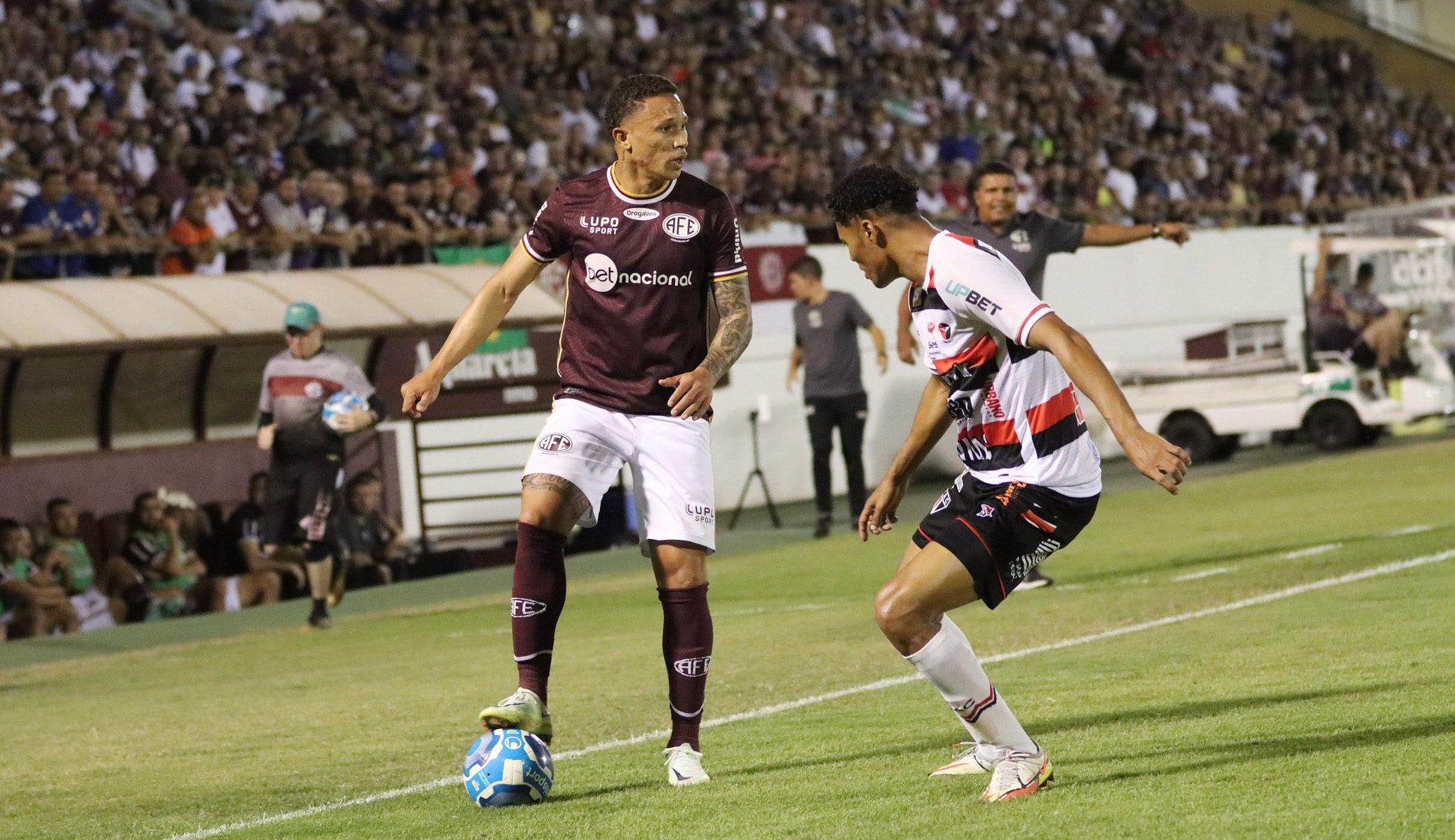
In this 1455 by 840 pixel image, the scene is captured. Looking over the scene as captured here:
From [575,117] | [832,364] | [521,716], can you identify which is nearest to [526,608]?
[521,716]

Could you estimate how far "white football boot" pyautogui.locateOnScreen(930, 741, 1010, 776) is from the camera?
577 cm

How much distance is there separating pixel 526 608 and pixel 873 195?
1.84m

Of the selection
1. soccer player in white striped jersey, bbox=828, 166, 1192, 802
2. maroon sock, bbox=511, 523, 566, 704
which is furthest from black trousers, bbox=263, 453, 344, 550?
soccer player in white striped jersey, bbox=828, 166, 1192, 802

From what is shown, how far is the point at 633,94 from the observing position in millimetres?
6457

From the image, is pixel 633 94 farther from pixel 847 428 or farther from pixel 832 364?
pixel 847 428

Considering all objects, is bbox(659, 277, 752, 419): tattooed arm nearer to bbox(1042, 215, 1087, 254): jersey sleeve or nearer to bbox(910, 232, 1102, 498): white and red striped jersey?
bbox(910, 232, 1102, 498): white and red striped jersey

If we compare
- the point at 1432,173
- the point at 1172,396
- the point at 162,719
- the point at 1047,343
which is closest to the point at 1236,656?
the point at 1047,343

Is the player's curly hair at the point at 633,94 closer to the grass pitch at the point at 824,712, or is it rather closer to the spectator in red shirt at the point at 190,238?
the grass pitch at the point at 824,712

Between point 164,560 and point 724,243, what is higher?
point 724,243

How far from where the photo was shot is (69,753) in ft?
27.1

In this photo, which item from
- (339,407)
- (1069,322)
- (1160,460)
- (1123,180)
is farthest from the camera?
(1123,180)

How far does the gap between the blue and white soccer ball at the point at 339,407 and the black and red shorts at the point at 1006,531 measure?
7989mm

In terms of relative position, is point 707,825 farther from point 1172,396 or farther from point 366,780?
point 1172,396

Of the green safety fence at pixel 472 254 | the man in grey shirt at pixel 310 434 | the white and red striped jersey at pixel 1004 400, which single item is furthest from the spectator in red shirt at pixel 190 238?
the white and red striped jersey at pixel 1004 400
